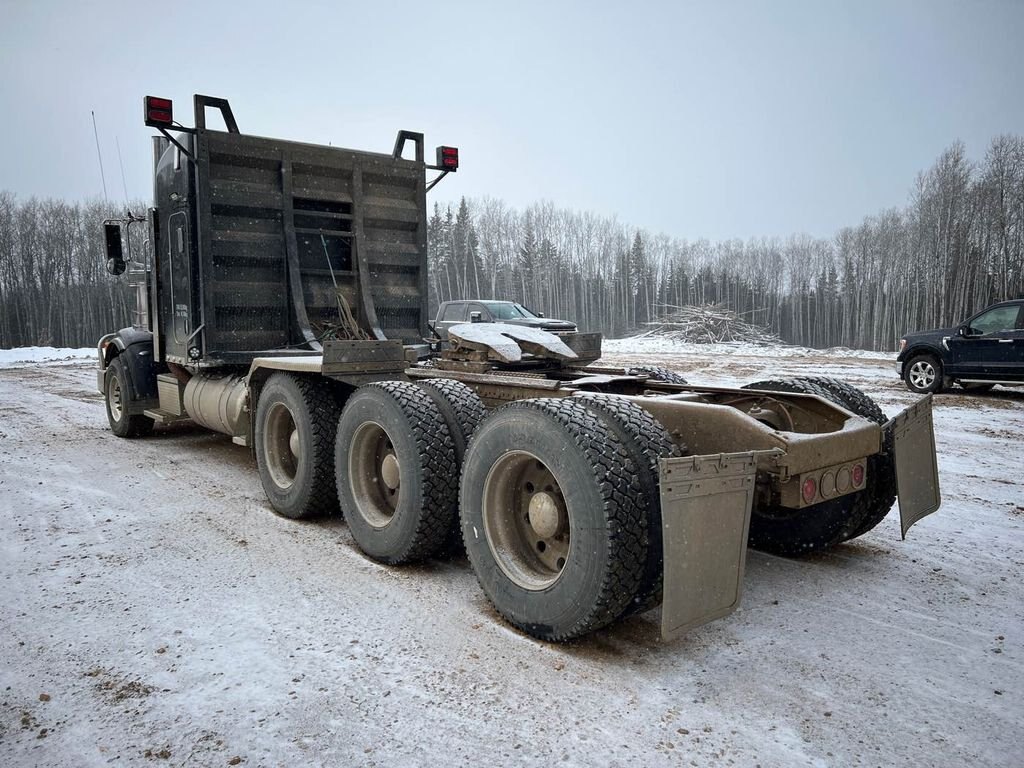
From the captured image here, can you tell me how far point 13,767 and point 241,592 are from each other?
1516 mm

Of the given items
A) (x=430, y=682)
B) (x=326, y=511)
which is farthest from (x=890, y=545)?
(x=326, y=511)

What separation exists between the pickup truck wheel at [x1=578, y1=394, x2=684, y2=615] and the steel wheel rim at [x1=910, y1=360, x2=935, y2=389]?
40.5 feet

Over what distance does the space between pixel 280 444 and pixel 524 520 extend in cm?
294

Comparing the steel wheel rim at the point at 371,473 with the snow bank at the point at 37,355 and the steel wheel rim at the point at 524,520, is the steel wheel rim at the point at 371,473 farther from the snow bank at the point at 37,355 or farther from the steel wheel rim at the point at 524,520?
the snow bank at the point at 37,355

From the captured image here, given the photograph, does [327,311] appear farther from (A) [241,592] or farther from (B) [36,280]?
(B) [36,280]

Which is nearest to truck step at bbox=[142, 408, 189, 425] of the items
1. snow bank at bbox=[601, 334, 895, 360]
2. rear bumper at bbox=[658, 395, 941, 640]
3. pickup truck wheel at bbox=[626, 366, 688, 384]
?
pickup truck wheel at bbox=[626, 366, 688, 384]

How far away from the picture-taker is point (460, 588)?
12.8 ft

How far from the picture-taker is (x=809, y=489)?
325 centimetres

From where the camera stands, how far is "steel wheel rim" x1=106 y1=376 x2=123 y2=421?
29.3ft

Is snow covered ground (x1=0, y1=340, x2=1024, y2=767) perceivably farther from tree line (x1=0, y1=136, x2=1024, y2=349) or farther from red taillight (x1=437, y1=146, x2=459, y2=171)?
tree line (x1=0, y1=136, x2=1024, y2=349)

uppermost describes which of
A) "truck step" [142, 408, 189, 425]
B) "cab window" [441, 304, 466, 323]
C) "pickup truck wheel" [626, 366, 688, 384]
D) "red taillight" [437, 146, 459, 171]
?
"red taillight" [437, 146, 459, 171]

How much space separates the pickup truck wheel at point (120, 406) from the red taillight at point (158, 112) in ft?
11.9

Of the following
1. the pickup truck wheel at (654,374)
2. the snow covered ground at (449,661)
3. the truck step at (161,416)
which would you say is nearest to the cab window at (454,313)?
the truck step at (161,416)

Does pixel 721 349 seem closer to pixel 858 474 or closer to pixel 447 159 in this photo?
pixel 447 159
